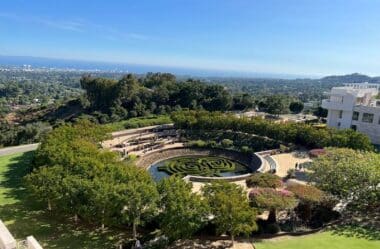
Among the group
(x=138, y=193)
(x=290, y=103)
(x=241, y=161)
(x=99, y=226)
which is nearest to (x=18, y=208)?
(x=99, y=226)

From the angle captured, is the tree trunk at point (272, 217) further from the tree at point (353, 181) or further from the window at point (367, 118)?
the window at point (367, 118)

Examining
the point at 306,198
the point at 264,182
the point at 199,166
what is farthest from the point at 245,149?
the point at 306,198

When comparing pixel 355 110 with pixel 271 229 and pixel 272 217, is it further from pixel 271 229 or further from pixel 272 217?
pixel 271 229

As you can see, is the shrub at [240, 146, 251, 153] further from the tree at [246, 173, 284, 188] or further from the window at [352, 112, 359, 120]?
the window at [352, 112, 359, 120]

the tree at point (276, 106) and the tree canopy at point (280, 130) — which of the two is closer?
the tree canopy at point (280, 130)

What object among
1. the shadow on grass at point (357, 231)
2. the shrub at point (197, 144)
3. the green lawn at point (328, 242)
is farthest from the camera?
the shrub at point (197, 144)

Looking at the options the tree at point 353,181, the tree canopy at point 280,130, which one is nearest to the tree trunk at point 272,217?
the tree at point 353,181

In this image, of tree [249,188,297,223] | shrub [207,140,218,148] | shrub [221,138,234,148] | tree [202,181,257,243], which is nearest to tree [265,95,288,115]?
shrub [221,138,234,148]
